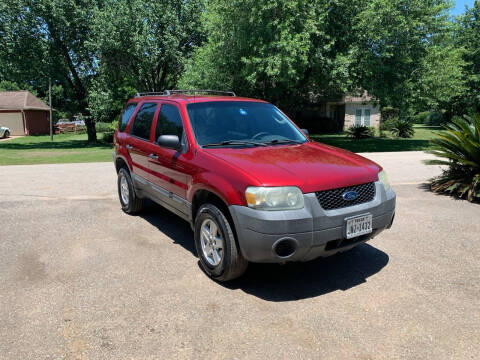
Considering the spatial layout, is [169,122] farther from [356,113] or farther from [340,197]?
[356,113]

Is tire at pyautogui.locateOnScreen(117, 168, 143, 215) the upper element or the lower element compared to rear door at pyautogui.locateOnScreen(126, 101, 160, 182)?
lower

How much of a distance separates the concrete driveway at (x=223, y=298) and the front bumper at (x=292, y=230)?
0.50 meters

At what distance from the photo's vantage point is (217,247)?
147 inches

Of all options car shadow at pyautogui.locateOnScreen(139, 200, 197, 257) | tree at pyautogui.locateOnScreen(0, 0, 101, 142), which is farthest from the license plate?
tree at pyautogui.locateOnScreen(0, 0, 101, 142)

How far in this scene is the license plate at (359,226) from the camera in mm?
3410

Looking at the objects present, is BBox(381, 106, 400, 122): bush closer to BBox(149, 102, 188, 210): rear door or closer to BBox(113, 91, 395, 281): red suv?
BBox(113, 91, 395, 281): red suv

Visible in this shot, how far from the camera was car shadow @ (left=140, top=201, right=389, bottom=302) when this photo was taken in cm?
363

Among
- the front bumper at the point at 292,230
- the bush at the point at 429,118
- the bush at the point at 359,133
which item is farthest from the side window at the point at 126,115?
the bush at the point at 429,118

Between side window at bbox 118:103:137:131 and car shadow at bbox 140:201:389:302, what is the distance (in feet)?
8.31

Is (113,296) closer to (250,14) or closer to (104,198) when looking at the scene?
(104,198)

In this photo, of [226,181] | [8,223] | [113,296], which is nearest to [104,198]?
[8,223]

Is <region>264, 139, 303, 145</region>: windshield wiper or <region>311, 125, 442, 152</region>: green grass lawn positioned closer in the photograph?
<region>264, 139, 303, 145</region>: windshield wiper

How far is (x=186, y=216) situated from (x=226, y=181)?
108 cm

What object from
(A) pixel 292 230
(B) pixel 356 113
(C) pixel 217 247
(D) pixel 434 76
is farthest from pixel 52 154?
(B) pixel 356 113
